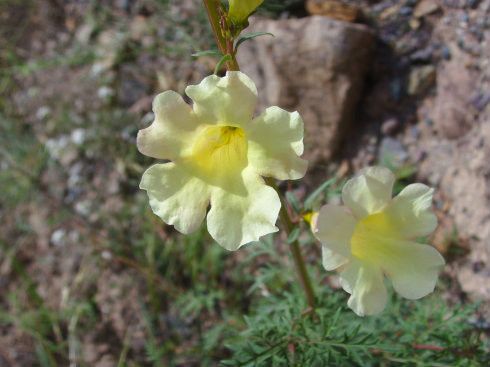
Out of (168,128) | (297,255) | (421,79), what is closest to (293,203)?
(297,255)

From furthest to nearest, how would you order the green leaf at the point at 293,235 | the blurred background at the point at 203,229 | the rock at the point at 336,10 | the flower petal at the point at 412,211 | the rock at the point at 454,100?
1. the rock at the point at 336,10
2. the rock at the point at 454,100
3. the blurred background at the point at 203,229
4. the green leaf at the point at 293,235
5. the flower petal at the point at 412,211

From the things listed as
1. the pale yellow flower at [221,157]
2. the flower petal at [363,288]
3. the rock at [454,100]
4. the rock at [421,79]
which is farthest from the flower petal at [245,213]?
the rock at [421,79]

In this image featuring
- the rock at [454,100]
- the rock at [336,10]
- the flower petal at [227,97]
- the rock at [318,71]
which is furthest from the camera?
the rock at [336,10]

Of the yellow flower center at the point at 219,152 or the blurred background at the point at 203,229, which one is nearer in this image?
the yellow flower center at the point at 219,152

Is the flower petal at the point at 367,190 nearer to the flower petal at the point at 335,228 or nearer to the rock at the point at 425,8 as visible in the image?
the flower petal at the point at 335,228

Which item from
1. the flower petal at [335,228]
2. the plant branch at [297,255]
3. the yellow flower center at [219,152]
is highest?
the yellow flower center at [219,152]

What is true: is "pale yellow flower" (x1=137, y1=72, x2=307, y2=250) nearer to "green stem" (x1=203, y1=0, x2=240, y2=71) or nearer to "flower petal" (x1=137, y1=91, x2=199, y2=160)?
"flower petal" (x1=137, y1=91, x2=199, y2=160)

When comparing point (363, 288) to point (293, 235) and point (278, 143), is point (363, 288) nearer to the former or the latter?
point (293, 235)

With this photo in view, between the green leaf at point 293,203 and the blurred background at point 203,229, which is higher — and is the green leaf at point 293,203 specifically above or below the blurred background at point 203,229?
above
